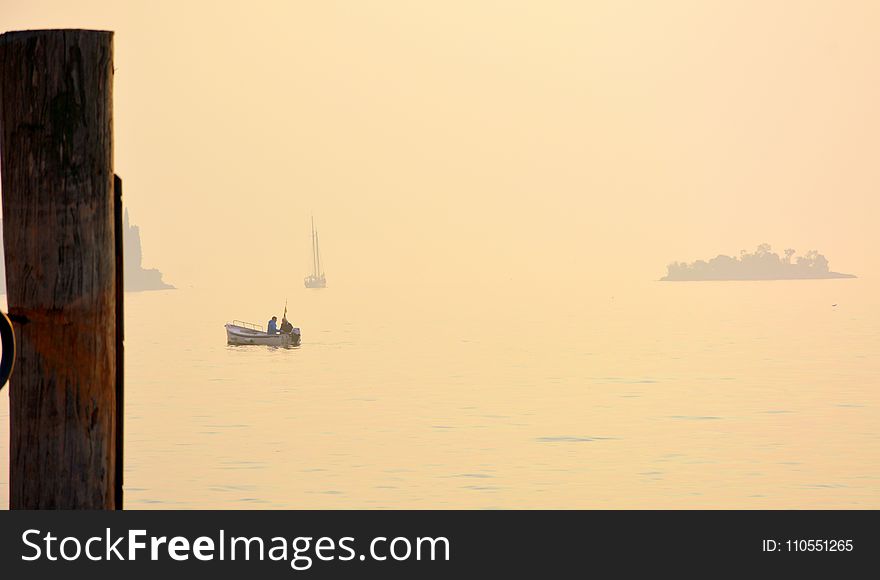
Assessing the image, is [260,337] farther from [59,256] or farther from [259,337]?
[59,256]

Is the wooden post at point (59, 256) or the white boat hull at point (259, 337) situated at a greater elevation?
the white boat hull at point (259, 337)

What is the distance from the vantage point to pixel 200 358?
4500 inches

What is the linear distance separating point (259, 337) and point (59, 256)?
9756 centimetres

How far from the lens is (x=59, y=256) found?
3648 mm

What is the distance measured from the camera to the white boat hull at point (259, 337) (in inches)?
3762

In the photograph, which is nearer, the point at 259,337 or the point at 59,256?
the point at 59,256

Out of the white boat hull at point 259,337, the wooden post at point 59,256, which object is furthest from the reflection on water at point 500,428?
the wooden post at point 59,256

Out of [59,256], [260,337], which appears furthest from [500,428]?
[59,256]

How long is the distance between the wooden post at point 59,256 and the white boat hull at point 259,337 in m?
91.3

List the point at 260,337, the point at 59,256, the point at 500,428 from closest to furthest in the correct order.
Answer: the point at 59,256
the point at 500,428
the point at 260,337

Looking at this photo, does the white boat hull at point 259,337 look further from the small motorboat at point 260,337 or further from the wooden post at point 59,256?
the wooden post at point 59,256

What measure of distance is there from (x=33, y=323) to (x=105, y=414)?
298 millimetres
